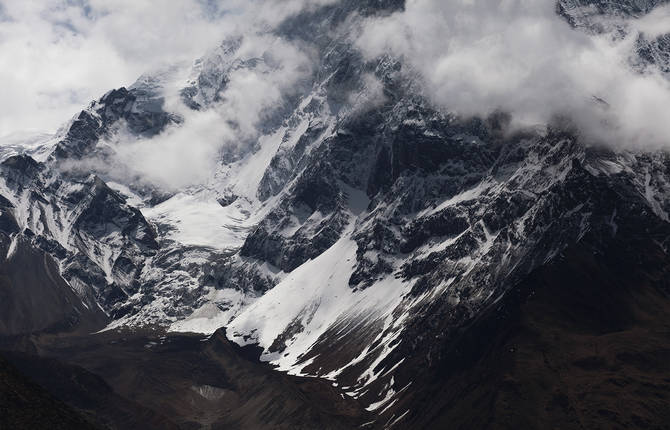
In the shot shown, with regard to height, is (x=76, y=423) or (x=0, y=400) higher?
(x=0, y=400)

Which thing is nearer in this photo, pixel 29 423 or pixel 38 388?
pixel 29 423

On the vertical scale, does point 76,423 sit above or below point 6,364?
below

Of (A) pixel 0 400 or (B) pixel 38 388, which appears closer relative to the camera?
(A) pixel 0 400
